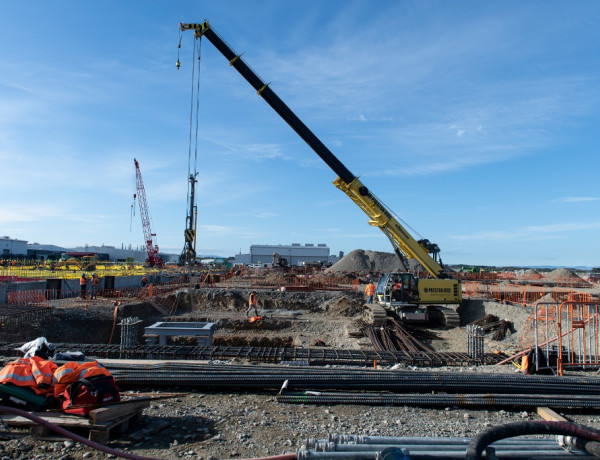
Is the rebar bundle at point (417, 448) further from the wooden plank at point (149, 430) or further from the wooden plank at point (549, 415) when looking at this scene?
the wooden plank at point (149, 430)

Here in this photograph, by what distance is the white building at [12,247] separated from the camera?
289 feet

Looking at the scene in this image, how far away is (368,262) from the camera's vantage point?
2923 inches

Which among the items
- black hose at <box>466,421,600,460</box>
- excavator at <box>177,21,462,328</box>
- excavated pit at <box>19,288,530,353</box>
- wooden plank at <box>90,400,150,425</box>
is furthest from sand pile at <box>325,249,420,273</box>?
black hose at <box>466,421,600,460</box>

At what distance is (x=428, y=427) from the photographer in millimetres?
6055

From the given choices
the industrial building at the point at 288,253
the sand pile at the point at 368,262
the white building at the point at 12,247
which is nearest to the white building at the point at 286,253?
the industrial building at the point at 288,253

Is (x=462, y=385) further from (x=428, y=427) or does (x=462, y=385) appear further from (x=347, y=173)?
(x=347, y=173)

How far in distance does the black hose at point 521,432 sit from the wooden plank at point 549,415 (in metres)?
3.45

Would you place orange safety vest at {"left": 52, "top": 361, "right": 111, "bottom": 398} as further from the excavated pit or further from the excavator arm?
the excavator arm

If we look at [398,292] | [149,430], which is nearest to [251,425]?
[149,430]

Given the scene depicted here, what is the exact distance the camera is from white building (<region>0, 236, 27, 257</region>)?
8810 centimetres

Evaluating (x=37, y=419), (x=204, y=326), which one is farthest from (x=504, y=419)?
(x=204, y=326)

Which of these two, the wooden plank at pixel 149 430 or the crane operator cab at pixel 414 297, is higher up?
the crane operator cab at pixel 414 297

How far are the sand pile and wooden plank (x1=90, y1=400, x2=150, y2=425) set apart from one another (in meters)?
64.0

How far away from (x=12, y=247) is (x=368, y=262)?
76410mm
